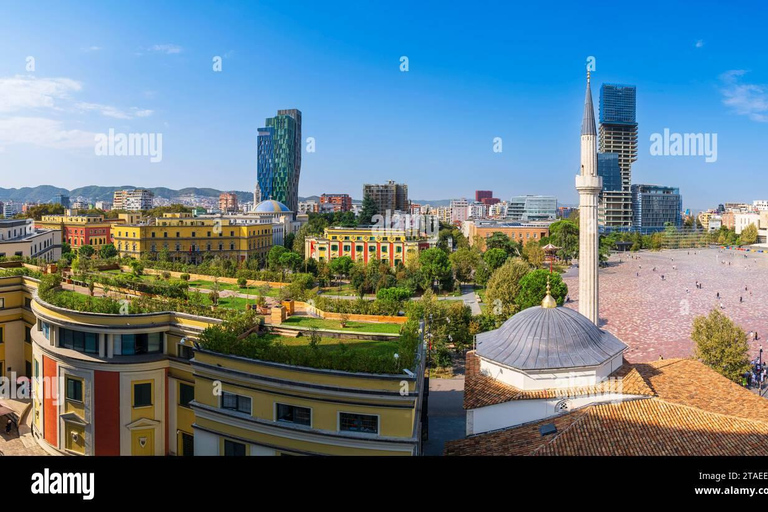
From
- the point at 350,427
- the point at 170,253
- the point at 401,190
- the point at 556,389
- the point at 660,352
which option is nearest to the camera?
the point at 350,427

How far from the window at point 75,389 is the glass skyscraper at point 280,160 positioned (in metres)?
109

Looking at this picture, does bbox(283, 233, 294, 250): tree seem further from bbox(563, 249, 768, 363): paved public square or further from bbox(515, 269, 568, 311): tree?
bbox(515, 269, 568, 311): tree

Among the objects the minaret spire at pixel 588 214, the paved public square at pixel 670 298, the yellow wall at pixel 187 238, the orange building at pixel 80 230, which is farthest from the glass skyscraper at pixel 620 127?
the minaret spire at pixel 588 214

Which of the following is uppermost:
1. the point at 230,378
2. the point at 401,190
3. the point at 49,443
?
the point at 401,190

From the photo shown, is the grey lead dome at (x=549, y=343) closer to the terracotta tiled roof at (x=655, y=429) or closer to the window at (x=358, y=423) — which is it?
the terracotta tiled roof at (x=655, y=429)

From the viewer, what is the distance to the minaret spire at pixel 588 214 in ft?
74.6

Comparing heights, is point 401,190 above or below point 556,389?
above

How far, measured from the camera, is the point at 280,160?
125 metres

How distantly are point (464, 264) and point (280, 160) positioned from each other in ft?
264

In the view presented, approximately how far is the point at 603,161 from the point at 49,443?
114784mm

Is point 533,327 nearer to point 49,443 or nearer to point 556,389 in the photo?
point 556,389

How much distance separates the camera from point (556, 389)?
15.0m

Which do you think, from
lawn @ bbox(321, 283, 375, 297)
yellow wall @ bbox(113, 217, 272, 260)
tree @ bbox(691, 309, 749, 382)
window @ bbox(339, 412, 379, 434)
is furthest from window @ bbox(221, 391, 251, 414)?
yellow wall @ bbox(113, 217, 272, 260)

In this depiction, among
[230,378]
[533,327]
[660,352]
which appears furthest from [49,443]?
[660,352]
